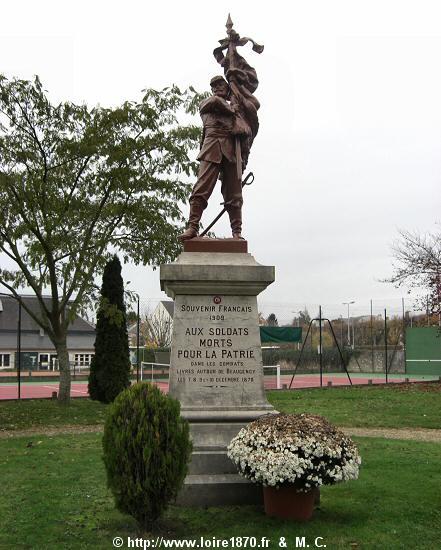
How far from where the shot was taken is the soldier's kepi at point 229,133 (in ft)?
25.2

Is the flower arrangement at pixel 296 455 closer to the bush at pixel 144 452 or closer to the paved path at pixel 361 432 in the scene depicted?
the bush at pixel 144 452

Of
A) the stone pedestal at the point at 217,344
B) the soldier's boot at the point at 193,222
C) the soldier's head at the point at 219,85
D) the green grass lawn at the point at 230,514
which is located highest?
the soldier's head at the point at 219,85

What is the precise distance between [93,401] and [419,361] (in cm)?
1827

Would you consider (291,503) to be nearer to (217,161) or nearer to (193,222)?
(193,222)

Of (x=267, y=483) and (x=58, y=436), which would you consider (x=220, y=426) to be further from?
(x=58, y=436)

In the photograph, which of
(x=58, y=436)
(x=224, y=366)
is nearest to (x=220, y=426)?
(x=224, y=366)

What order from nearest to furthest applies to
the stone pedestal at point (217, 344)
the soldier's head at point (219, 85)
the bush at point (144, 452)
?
the bush at point (144, 452), the stone pedestal at point (217, 344), the soldier's head at point (219, 85)

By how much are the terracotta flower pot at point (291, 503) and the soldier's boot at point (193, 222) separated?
10.4ft

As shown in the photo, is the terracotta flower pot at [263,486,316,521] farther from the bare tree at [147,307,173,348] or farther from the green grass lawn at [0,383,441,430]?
the bare tree at [147,307,173,348]

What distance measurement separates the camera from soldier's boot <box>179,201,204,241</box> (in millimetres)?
7625

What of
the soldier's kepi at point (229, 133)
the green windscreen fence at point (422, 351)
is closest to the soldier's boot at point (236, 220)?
the soldier's kepi at point (229, 133)

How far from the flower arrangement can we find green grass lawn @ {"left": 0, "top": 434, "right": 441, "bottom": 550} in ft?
1.49

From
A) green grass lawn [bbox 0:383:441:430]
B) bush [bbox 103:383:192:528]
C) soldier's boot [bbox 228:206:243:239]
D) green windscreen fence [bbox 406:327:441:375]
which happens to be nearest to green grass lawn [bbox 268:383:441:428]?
green grass lawn [bbox 0:383:441:430]

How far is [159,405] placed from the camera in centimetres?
532
